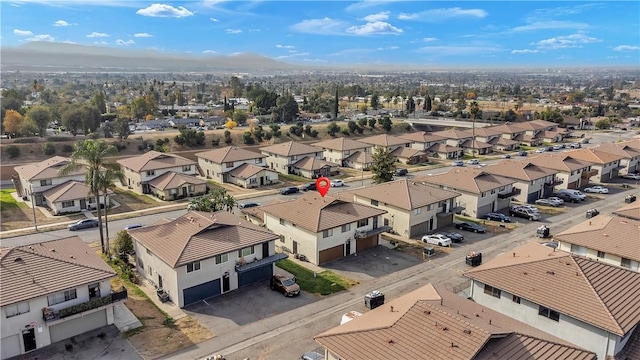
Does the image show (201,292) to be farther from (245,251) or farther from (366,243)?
(366,243)

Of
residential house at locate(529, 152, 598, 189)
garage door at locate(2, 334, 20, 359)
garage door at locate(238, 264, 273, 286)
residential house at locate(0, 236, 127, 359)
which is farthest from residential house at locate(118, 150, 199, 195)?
residential house at locate(529, 152, 598, 189)

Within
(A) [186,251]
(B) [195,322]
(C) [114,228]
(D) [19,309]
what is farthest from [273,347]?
(C) [114,228]

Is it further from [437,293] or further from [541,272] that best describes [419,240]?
[437,293]

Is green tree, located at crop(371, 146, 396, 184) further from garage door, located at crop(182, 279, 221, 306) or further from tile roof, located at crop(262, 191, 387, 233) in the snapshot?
garage door, located at crop(182, 279, 221, 306)

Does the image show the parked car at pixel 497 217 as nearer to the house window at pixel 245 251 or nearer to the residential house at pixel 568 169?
the residential house at pixel 568 169

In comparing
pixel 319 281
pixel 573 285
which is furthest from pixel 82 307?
pixel 573 285

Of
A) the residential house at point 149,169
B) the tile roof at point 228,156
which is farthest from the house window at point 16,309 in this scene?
the tile roof at point 228,156
